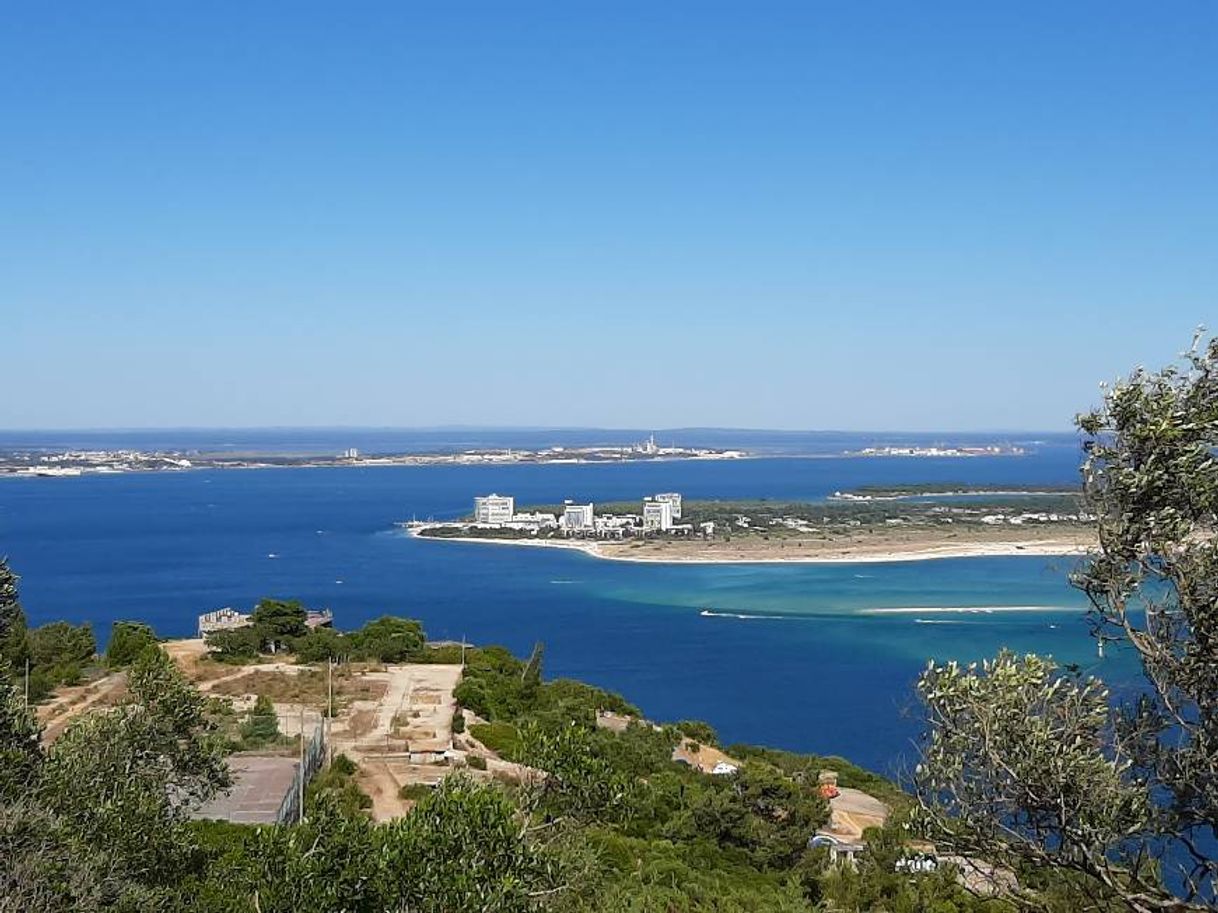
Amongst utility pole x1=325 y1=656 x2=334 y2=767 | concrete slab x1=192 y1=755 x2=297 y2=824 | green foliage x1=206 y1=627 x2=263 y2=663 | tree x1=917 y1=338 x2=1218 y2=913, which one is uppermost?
tree x1=917 y1=338 x2=1218 y2=913

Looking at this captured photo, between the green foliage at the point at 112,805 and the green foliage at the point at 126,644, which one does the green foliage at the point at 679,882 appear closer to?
the green foliage at the point at 112,805

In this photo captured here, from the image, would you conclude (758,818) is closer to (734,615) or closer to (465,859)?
(465,859)

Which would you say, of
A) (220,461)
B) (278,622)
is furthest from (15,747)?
(220,461)

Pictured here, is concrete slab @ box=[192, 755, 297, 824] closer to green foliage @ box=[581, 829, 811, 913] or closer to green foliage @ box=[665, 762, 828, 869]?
green foliage @ box=[581, 829, 811, 913]

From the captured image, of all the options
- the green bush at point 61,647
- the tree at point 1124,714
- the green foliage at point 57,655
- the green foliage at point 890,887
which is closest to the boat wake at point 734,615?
the green foliage at point 57,655

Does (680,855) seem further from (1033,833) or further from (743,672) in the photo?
(743,672)

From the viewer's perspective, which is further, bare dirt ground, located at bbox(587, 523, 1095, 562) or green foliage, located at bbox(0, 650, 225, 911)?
bare dirt ground, located at bbox(587, 523, 1095, 562)

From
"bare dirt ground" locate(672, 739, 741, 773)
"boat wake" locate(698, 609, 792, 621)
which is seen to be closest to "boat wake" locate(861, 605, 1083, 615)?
"boat wake" locate(698, 609, 792, 621)
